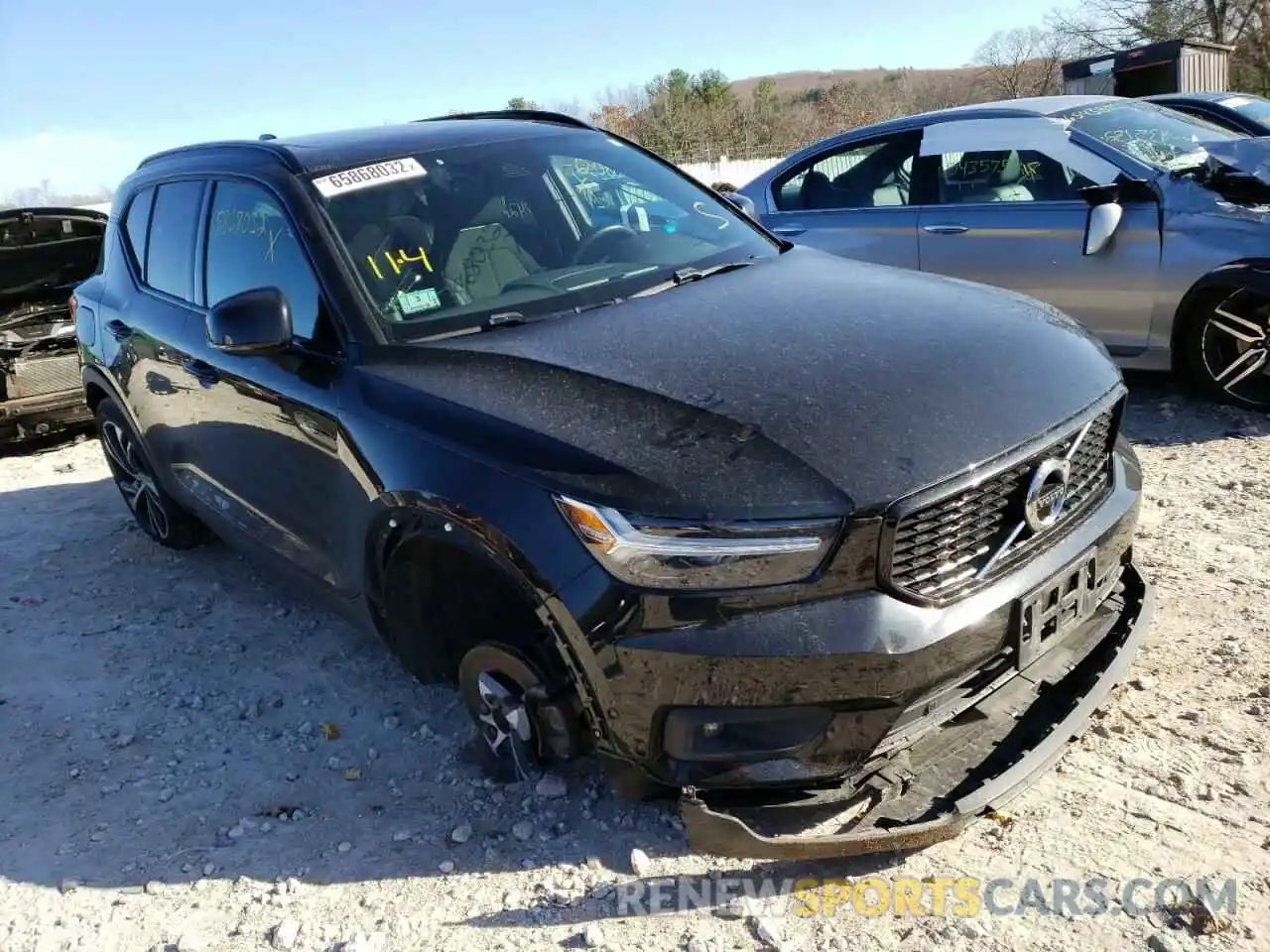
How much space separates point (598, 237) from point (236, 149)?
55.4 inches

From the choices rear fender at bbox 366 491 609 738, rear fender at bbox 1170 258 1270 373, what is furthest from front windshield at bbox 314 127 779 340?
rear fender at bbox 1170 258 1270 373

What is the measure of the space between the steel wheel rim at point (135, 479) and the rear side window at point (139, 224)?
892mm

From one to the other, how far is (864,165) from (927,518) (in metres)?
4.97

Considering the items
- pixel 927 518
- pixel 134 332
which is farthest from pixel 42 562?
pixel 927 518

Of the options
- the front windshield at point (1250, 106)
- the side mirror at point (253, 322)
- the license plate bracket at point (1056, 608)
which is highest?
the side mirror at point (253, 322)

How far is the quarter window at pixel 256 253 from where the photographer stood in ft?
10.4

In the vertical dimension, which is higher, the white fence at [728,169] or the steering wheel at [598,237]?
the steering wheel at [598,237]

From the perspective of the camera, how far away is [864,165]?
664cm

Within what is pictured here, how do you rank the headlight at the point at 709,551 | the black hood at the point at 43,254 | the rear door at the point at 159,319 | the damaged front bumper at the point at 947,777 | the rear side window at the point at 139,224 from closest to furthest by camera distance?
the headlight at the point at 709,551 → the damaged front bumper at the point at 947,777 → the rear door at the point at 159,319 → the rear side window at the point at 139,224 → the black hood at the point at 43,254

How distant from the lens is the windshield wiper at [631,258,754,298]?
10.8 ft

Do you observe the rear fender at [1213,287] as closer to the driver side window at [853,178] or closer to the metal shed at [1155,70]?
the driver side window at [853,178]

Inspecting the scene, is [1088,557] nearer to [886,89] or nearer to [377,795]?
[377,795]

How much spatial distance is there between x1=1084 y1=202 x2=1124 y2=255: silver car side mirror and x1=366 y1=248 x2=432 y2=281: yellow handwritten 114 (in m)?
3.76

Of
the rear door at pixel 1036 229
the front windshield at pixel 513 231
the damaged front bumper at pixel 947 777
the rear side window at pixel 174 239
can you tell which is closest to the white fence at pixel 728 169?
the rear door at pixel 1036 229
